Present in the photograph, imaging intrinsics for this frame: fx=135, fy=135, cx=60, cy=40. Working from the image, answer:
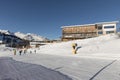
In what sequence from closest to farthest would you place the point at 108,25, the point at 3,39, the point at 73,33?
the point at 108,25 → the point at 73,33 → the point at 3,39

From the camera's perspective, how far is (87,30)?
176 feet

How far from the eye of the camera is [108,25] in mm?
51688

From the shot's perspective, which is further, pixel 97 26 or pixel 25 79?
pixel 97 26

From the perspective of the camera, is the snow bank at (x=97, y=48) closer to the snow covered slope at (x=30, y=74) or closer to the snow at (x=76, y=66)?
the snow at (x=76, y=66)

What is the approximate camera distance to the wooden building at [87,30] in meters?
51.6

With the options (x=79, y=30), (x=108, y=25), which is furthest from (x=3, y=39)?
(x=108, y=25)

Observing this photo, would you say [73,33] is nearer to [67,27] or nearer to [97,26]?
[67,27]

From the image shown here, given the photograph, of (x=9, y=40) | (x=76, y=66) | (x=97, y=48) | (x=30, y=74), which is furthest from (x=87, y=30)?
(x=9, y=40)

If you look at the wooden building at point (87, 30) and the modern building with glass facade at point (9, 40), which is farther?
the modern building with glass facade at point (9, 40)

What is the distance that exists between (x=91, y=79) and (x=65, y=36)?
49.7 m

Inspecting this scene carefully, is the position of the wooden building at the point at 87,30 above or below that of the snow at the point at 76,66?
above

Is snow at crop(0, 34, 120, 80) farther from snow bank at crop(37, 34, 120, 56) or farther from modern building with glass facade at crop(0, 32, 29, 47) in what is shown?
modern building with glass facade at crop(0, 32, 29, 47)

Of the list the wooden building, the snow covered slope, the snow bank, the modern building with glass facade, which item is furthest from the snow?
the modern building with glass facade

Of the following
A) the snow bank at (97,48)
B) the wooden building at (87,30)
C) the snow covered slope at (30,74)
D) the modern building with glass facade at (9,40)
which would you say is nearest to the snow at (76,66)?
the snow covered slope at (30,74)
